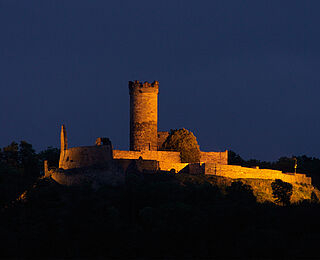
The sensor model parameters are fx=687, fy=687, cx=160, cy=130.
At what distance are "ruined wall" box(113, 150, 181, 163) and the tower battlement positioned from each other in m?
10.7

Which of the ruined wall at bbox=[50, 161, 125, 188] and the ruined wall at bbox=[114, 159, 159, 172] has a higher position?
the ruined wall at bbox=[114, 159, 159, 172]

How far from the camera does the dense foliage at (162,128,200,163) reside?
8744cm

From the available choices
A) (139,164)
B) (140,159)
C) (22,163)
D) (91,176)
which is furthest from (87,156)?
(22,163)

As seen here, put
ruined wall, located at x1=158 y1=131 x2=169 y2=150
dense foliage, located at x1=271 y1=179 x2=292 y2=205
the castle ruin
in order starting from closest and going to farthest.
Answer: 1. the castle ruin
2. dense foliage, located at x1=271 y1=179 x2=292 y2=205
3. ruined wall, located at x1=158 y1=131 x2=169 y2=150

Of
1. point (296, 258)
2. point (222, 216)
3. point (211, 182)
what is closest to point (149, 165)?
point (211, 182)

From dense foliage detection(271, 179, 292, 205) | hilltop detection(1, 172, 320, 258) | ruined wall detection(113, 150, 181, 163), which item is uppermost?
ruined wall detection(113, 150, 181, 163)

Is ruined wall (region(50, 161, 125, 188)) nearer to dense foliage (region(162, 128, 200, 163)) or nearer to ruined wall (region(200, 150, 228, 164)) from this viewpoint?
dense foliage (region(162, 128, 200, 163))

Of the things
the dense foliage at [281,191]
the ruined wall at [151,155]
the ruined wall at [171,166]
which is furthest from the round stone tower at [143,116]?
the dense foliage at [281,191]

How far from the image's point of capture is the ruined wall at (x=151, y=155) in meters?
78.6

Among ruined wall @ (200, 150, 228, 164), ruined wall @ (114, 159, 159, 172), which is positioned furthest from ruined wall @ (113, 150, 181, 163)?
ruined wall @ (200, 150, 228, 164)

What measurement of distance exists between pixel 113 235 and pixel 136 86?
31512 mm

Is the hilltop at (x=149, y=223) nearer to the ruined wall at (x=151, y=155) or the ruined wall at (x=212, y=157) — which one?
the ruined wall at (x=151, y=155)

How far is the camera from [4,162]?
84.7 metres

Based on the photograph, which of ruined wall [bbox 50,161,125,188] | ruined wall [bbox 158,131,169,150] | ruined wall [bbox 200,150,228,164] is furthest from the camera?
ruined wall [bbox 158,131,169,150]
